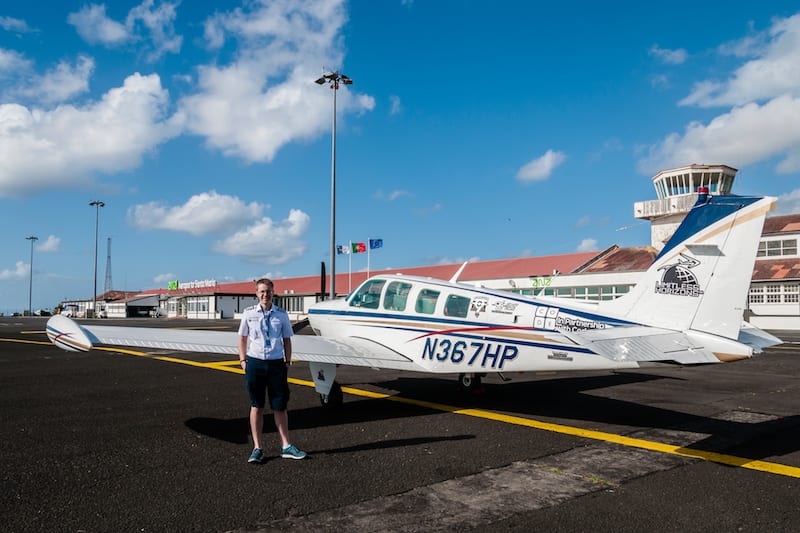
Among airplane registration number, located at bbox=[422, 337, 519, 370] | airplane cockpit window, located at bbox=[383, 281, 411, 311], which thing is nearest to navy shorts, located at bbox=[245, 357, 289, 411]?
airplane registration number, located at bbox=[422, 337, 519, 370]

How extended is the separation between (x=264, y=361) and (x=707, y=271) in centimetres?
635

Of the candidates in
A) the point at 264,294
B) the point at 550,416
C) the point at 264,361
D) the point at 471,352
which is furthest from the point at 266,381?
the point at 550,416

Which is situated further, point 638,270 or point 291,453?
point 638,270

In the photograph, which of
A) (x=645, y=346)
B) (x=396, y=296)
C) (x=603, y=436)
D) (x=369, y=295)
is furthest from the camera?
(x=369, y=295)

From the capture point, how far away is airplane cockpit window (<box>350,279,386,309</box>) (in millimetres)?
10312

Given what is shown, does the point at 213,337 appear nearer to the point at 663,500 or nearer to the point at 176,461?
the point at 176,461

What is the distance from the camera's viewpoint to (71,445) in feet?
22.0

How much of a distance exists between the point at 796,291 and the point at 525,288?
63.4 ft

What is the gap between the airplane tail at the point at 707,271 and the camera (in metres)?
7.39

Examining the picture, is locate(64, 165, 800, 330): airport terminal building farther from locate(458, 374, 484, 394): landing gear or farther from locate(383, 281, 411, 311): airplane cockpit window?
locate(383, 281, 411, 311): airplane cockpit window

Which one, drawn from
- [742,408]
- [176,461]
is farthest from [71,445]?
[742,408]

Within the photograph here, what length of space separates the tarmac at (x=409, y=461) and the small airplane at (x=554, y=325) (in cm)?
99

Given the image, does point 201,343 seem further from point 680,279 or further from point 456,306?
point 680,279

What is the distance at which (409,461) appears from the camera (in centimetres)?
615
